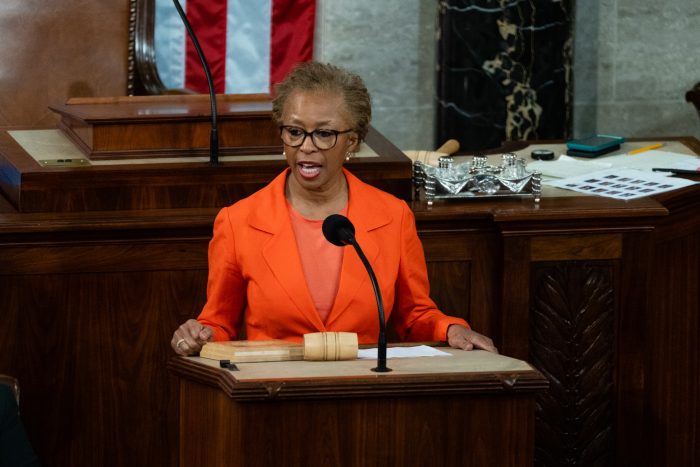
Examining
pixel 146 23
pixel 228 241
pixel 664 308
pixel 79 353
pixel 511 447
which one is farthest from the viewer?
pixel 146 23

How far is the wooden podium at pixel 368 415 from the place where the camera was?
2.93 m

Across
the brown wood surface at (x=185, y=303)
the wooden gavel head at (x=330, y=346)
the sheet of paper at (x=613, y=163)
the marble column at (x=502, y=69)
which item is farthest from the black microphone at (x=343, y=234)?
the marble column at (x=502, y=69)

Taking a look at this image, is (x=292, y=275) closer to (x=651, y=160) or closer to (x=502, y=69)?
(x=651, y=160)

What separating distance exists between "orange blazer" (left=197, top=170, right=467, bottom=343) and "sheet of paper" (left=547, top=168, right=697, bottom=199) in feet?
3.58

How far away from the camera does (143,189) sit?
426 cm

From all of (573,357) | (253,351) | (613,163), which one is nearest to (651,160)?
(613,163)

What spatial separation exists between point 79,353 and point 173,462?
1.35 ft

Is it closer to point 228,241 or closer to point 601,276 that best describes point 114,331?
point 228,241

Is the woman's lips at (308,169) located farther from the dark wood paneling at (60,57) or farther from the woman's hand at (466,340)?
the dark wood paneling at (60,57)

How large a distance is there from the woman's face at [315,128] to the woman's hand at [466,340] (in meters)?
0.48

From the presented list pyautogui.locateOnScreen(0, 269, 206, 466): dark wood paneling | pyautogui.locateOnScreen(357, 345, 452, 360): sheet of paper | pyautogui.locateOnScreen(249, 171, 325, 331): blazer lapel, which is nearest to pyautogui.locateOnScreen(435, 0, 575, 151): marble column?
pyautogui.locateOnScreen(0, 269, 206, 466): dark wood paneling

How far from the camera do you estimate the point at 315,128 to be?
136 inches

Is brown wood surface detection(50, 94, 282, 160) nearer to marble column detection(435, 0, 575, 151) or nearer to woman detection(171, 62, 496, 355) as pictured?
woman detection(171, 62, 496, 355)

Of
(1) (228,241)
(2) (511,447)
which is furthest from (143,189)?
(2) (511,447)
